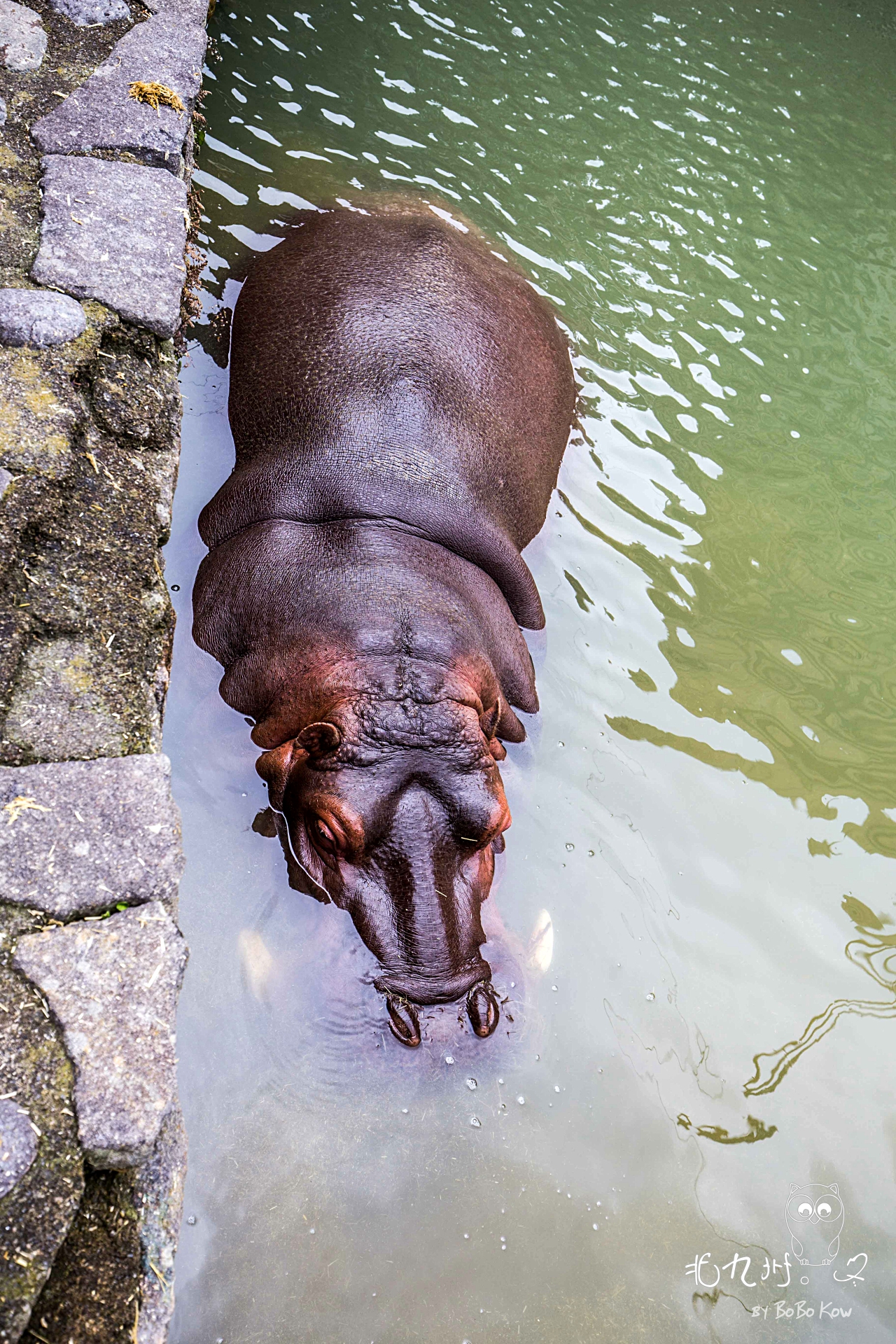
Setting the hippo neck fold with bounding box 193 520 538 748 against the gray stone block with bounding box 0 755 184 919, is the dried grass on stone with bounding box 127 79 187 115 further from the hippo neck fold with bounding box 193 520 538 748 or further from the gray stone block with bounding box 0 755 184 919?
the gray stone block with bounding box 0 755 184 919

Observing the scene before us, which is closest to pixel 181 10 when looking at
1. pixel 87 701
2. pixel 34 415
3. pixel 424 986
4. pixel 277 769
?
pixel 34 415

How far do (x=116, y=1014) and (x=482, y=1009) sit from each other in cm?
131

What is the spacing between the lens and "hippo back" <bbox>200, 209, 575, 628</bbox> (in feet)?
15.5

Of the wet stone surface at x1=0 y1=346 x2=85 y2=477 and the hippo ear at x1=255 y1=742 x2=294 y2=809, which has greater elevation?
the wet stone surface at x1=0 y1=346 x2=85 y2=477

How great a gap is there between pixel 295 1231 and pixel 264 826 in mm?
1454

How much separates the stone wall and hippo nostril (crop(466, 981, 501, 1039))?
3.34 feet

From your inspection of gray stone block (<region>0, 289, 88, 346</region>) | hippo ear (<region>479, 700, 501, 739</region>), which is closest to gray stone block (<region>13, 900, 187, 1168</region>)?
hippo ear (<region>479, 700, 501, 739</region>)

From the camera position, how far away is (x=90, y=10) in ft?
20.2

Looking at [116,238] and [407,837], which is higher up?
[116,238]

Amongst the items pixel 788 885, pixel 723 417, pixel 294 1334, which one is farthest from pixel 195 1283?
pixel 723 417

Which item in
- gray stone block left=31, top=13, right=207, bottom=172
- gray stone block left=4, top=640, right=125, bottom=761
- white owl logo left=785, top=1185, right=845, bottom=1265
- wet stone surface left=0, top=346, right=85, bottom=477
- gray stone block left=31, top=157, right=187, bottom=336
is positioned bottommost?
white owl logo left=785, top=1185, right=845, bottom=1265

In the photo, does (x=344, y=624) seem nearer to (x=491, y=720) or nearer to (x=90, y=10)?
(x=491, y=720)

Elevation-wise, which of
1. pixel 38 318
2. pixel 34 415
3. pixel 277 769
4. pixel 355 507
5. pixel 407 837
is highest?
pixel 38 318

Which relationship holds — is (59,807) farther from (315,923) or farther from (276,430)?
(276,430)
